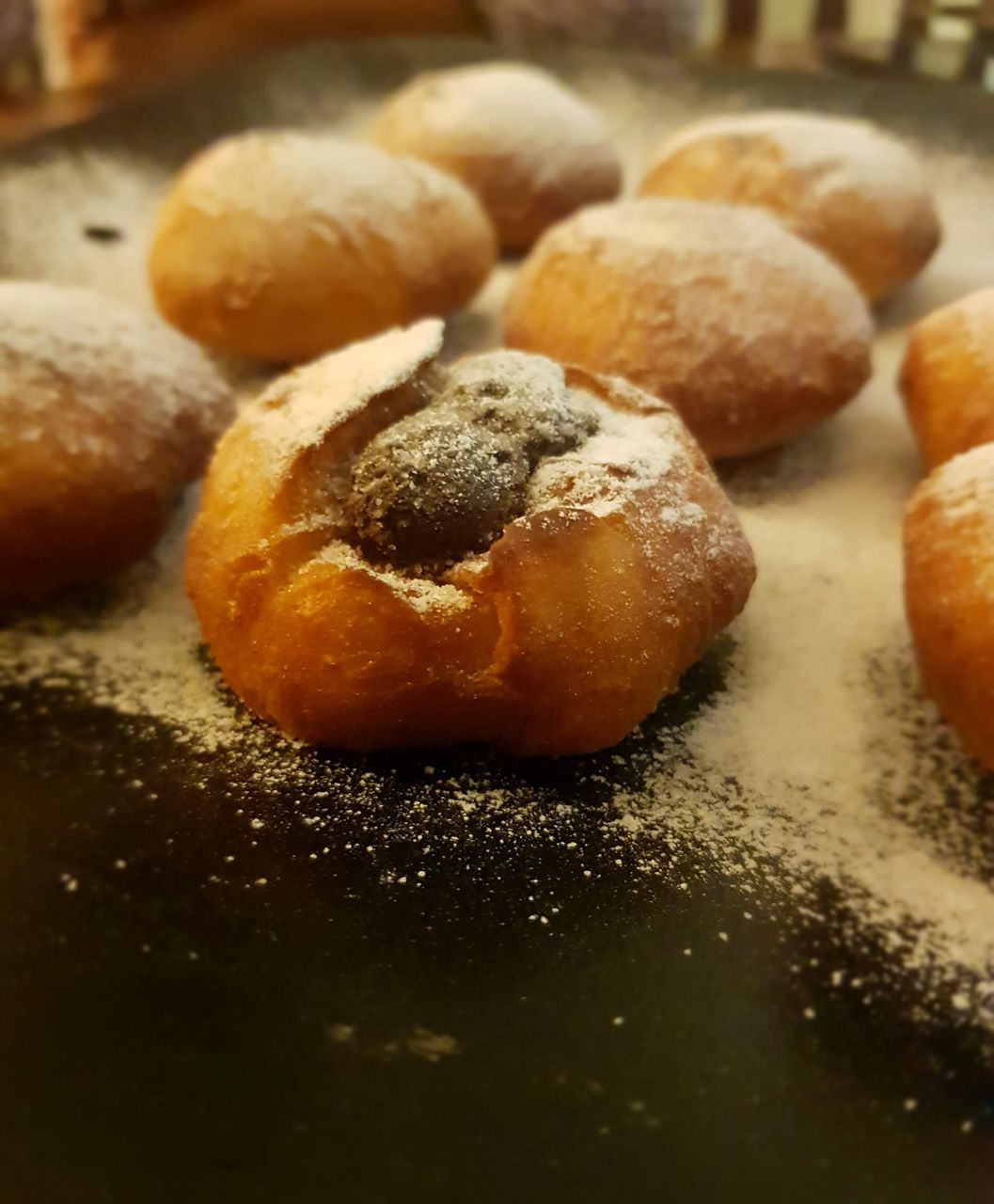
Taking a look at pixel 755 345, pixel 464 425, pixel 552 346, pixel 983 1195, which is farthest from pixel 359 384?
pixel 983 1195

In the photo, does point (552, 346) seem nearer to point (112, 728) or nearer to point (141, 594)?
point (141, 594)

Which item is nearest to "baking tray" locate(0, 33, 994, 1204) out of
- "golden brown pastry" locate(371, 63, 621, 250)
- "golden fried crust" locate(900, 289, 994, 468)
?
"golden fried crust" locate(900, 289, 994, 468)

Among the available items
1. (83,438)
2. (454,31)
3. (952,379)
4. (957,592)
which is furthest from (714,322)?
(454,31)

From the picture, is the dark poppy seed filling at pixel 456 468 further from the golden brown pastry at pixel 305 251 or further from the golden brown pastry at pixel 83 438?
the golden brown pastry at pixel 305 251

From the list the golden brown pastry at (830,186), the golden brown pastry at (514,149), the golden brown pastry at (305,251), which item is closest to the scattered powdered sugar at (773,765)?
the golden brown pastry at (305,251)

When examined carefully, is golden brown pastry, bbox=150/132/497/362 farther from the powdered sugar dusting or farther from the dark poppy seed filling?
the dark poppy seed filling

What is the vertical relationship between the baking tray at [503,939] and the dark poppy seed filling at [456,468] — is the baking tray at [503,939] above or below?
below

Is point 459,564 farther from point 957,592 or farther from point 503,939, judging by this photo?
point 957,592
